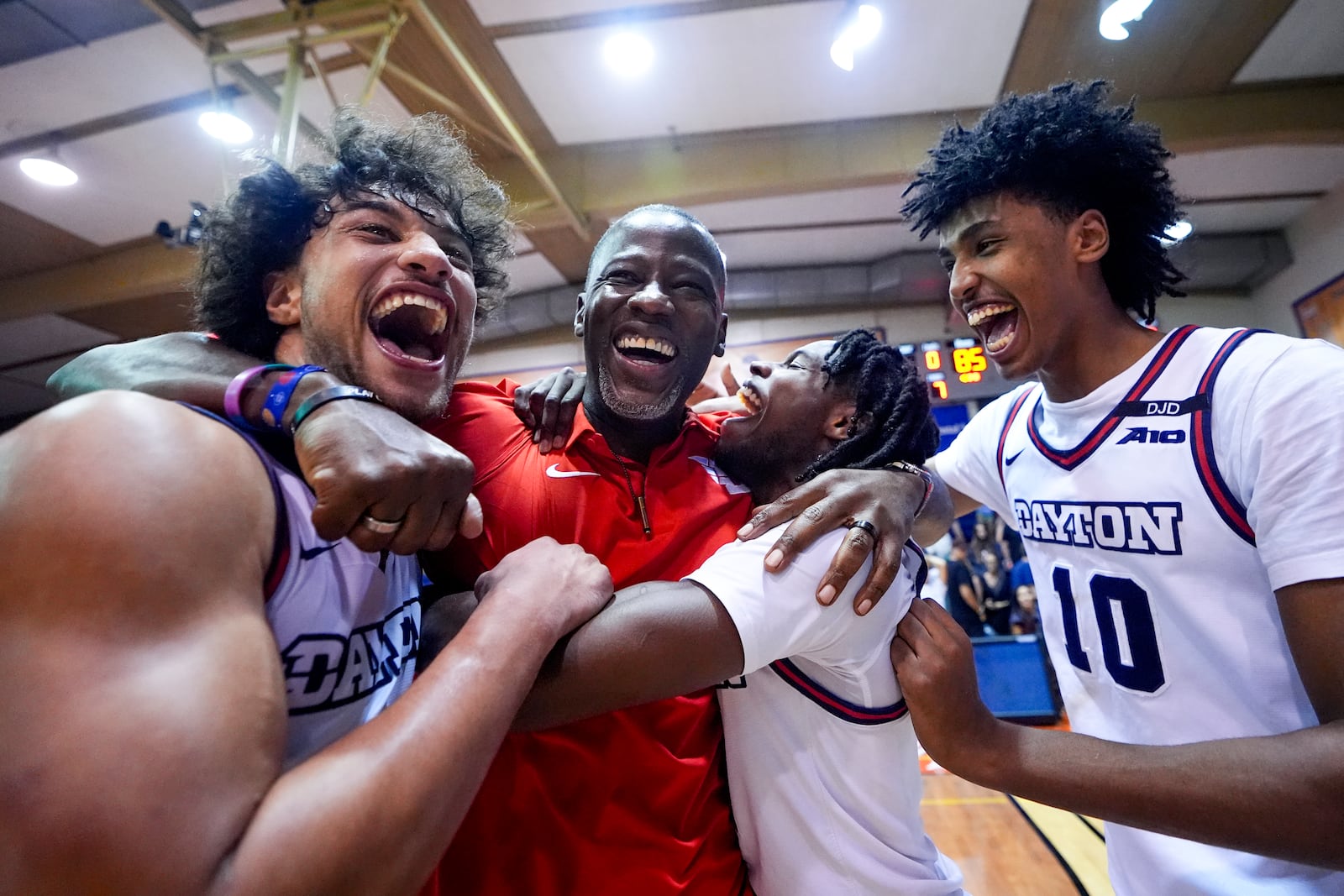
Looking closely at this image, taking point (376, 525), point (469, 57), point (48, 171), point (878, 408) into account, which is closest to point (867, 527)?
point (878, 408)

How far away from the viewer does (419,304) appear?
1674mm

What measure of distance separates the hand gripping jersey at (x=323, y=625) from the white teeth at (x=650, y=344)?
1.05 m

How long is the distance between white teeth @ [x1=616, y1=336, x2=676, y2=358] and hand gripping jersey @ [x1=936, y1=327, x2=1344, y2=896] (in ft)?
4.12

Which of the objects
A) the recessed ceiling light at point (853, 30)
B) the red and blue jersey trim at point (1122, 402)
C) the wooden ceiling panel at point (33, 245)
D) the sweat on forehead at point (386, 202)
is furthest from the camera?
the wooden ceiling panel at point (33, 245)

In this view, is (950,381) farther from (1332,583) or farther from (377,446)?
(377,446)

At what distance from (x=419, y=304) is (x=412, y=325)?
0.23 m

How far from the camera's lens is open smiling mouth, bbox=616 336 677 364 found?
6.73 ft

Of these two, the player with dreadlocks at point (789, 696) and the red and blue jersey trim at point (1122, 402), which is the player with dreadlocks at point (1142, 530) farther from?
the player with dreadlocks at point (789, 696)

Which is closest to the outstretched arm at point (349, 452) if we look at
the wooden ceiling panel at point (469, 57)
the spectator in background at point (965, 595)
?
the wooden ceiling panel at point (469, 57)

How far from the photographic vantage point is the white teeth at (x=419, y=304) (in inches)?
63.4

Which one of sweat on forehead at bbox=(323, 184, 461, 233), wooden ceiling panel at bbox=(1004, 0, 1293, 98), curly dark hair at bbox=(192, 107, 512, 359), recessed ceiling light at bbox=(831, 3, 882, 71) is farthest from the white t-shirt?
wooden ceiling panel at bbox=(1004, 0, 1293, 98)

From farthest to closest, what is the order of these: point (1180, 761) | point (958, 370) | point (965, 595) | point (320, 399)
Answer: point (965, 595) < point (958, 370) < point (1180, 761) < point (320, 399)

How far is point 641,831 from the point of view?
1.45 meters

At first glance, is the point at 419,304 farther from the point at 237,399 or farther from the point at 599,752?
the point at 599,752
